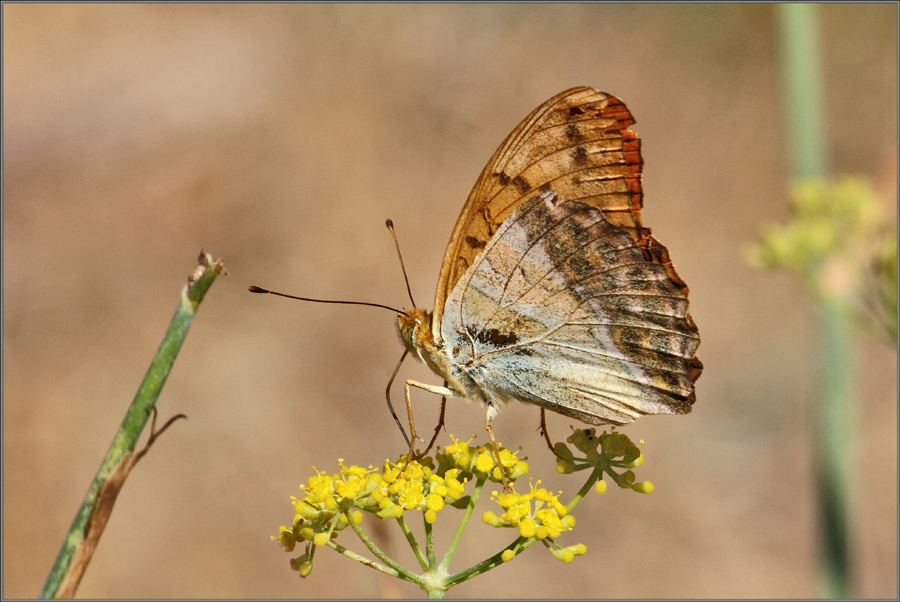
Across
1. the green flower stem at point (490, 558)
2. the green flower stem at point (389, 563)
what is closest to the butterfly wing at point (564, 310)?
the green flower stem at point (490, 558)

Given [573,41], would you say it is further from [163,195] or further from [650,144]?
[163,195]

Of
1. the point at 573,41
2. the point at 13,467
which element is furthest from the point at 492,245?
the point at 573,41

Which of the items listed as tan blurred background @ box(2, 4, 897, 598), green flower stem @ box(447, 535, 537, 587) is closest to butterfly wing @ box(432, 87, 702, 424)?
green flower stem @ box(447, 535, 537, 587)

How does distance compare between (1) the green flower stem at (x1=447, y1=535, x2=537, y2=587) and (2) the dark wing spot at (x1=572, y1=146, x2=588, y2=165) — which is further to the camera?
(2) the dark wing spot at (x1=572, y1=146, x2=588, y2=165)

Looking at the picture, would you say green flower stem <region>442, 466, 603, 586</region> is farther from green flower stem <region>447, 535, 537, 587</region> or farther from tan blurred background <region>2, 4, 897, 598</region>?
tan blurred background <region>2, 4, 897, 598</region>

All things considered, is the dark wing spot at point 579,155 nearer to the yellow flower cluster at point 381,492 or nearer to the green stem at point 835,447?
the yellow flower cluster at point 381,492

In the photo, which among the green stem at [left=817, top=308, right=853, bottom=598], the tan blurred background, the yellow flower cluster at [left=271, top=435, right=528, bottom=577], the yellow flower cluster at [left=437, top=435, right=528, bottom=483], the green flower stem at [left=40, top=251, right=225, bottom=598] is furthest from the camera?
the tan blurred background

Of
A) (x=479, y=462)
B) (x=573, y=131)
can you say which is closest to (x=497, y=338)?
(x=479, y=462)
